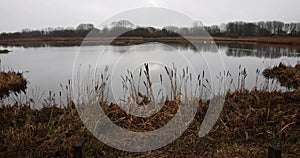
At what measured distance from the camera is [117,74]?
7469 mm

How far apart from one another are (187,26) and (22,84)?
28.6 feet

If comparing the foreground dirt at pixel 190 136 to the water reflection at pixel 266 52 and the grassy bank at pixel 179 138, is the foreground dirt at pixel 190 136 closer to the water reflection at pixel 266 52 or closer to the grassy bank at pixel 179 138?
the grassy bank at pixel 179 138

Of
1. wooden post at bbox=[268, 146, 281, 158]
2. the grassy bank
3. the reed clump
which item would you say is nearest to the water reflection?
the reed clump

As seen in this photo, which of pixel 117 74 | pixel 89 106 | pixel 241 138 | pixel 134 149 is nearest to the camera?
pixel 134 149

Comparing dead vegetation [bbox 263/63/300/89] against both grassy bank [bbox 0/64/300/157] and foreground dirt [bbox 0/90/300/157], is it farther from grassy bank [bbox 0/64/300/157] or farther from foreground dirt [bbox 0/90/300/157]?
foreground dirt [bbox 0/90/300/157]

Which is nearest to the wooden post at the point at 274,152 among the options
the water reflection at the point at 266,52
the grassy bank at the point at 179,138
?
the grassy bank at the point at 179,138

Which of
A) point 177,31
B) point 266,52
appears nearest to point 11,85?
point 177,31

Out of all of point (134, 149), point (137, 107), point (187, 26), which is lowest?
point (134, 149)

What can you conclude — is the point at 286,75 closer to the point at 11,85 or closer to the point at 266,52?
the point at 11,85

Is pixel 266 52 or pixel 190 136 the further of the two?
pixel 266 52

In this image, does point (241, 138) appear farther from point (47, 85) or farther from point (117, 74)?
point (47, 85)

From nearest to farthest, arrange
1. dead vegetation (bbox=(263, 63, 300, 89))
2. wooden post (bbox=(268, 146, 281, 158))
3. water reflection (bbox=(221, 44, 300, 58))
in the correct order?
1. wooden post (bbox=(268, 146, 281, 158))
2. dead vegetation (bbox=(263, 63, 300, 89))
3. water reflection (bbox=(221, 44, 300, 58))

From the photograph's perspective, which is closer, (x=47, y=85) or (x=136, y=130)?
(x=136, y=130)

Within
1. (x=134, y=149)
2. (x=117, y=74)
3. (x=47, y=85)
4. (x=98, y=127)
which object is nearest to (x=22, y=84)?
(x=47, y=85)
